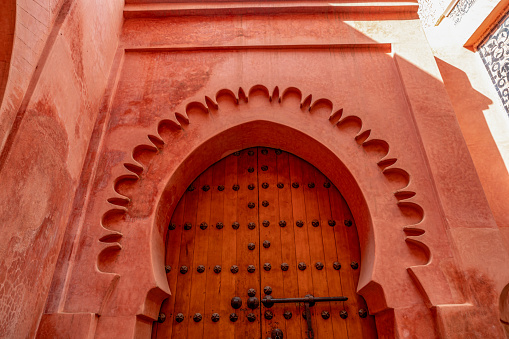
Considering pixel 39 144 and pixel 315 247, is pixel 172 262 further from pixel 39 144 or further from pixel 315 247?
pixel 39 144

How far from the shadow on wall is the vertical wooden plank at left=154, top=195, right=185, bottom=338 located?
56.9 inches

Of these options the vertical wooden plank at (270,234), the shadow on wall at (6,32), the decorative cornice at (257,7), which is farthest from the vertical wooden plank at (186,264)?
the decorative cornice at (257,7)

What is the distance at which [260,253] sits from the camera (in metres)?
2.58

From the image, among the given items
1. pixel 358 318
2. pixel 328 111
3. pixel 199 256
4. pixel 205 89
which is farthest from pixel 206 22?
pixel 358 318

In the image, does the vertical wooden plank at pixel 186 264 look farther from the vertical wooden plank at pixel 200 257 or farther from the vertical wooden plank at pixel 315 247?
the vertical wooden plank at pixel 315 247

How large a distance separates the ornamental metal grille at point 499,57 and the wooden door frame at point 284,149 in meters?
1.05

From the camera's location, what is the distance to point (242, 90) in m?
2.88

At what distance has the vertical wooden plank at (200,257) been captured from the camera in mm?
2320

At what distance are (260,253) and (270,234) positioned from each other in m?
0.17

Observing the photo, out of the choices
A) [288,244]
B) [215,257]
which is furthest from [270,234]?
[215,257]

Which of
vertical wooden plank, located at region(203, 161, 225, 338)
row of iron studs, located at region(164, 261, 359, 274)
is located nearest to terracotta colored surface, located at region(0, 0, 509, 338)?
row of iron studs, located at region(164, 261, 359, 274)

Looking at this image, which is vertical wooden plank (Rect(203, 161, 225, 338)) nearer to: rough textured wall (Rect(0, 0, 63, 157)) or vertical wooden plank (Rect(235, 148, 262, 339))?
vertical wooden plank (Rect(235, 148, 262, 339))

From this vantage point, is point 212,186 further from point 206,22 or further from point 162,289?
point 206,22

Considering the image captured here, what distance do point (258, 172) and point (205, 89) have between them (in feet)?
2.68
